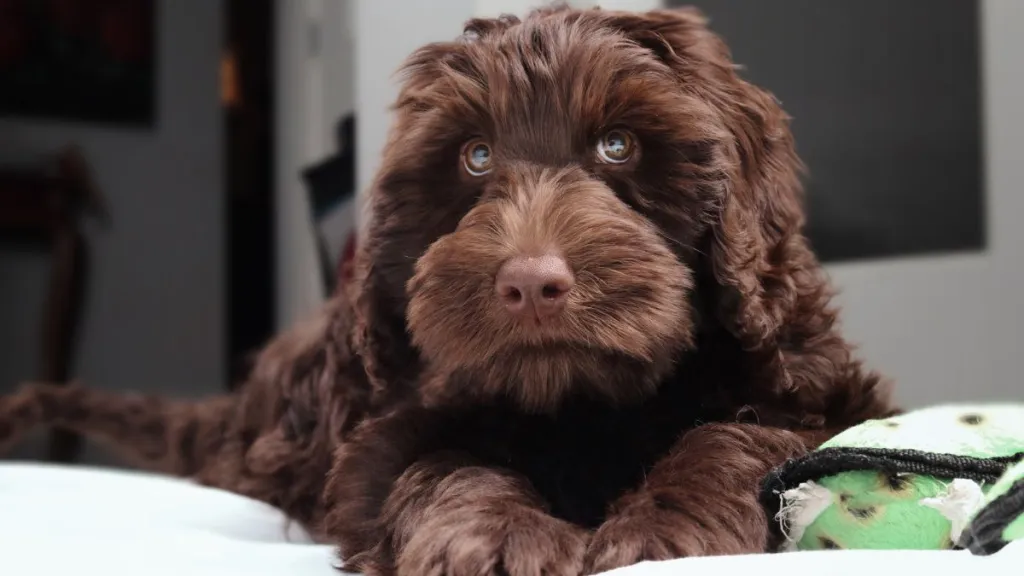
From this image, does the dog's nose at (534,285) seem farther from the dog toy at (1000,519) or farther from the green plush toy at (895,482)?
the dog toy at (1000,519)

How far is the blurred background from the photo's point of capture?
2139mm

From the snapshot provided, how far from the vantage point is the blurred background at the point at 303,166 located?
214cm

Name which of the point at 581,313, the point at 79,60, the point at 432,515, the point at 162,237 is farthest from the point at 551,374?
the point at 79,60

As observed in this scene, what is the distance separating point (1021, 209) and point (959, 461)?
5.04 ft

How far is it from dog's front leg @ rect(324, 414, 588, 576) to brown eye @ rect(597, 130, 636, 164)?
1.35ft

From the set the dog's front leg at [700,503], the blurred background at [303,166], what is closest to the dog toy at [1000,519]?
the dog's front leg at [700,503]

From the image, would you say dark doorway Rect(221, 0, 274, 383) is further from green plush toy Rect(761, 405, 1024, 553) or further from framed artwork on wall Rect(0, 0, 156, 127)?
green plush toy Rect(761, 405, 1024, 553)

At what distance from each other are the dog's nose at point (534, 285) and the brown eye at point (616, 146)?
0.23 metres

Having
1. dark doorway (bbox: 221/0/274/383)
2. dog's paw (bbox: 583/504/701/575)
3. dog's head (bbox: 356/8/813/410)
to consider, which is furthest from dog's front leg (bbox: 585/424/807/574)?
dark doorway (bbox: 221/0/274/383)

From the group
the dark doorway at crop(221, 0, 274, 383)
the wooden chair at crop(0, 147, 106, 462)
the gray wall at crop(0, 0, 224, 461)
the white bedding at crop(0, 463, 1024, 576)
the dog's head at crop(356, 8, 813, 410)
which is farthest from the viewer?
the dark doorway at crop(221, 0, 274, 383)

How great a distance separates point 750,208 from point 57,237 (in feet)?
14.4

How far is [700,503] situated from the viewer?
3.34ft

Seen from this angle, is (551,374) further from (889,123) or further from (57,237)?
(57,237)

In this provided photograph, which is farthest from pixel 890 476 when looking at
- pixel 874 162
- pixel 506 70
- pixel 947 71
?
pixel 947 71
